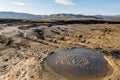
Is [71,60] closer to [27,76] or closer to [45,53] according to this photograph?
[45,53]

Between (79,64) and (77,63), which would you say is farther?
(77,63)

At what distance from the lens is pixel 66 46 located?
18875 millimetres

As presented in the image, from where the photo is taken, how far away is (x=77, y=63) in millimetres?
14414

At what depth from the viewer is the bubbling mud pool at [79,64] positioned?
42.1ft

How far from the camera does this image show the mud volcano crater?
522 inches

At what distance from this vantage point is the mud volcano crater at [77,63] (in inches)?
522

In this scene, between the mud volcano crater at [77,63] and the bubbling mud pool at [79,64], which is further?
the mud volcano crater at [77,63]

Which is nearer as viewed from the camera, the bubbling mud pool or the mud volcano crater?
the bubbling mud pool

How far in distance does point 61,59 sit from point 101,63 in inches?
101

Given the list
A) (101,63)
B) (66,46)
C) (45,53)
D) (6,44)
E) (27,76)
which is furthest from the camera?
(6,44)

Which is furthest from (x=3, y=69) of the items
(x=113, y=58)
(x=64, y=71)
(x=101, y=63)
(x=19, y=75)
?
(x=113, y=58)

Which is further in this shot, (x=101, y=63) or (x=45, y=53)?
(x=45, y=53)

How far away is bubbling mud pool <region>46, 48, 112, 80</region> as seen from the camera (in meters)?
12.8

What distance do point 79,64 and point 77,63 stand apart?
0.66ft
